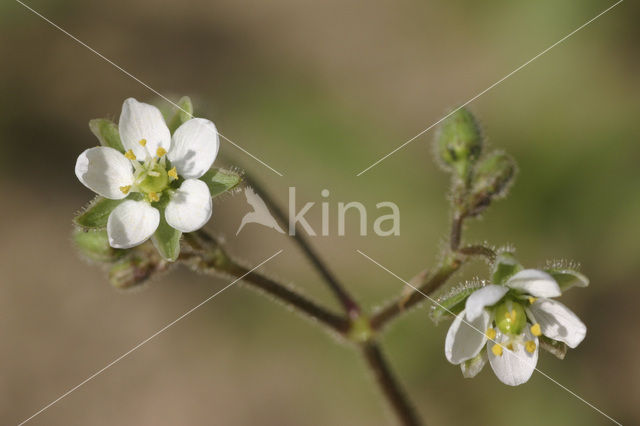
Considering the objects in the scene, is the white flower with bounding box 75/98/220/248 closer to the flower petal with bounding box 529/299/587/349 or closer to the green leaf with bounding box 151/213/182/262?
the green leaf with bounding box 151/213/182/262

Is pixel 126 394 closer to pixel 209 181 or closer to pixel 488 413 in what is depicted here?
pixel 488 413

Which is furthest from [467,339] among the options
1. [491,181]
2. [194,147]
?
[194,147]

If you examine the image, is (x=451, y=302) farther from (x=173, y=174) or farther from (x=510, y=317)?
(x=173, y=174)

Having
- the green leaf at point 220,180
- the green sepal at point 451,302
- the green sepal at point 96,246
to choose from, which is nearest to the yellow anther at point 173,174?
the green leaf at point 220,180

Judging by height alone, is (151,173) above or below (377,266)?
above

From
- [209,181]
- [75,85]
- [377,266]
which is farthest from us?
[75,85]

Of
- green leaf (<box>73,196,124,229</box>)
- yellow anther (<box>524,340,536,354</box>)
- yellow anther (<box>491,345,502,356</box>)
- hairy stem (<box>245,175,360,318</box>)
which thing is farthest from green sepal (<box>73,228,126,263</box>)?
yellow anther (<box>524,340,536,354</box>)

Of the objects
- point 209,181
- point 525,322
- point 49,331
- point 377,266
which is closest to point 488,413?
point 377,266

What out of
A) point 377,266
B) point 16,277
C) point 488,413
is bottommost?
point 488,413
